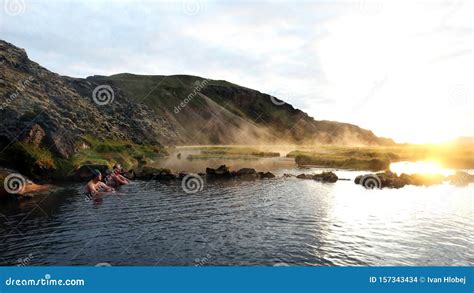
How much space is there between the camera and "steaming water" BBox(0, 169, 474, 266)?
84.4 feet

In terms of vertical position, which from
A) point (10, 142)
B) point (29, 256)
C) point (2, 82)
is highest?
point (2, 82)

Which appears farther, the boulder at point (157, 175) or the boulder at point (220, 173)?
the boulder at point (220, 173)

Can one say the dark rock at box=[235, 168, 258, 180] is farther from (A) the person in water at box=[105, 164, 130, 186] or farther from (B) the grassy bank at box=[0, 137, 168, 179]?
(B) the grassy bank at box=[0, 137, 168, 179]

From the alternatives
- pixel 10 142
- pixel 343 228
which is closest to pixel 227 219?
pixel 343 228

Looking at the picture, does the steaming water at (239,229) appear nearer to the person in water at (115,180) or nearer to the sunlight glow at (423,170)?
the person in water at (115,180)

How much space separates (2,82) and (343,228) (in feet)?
324

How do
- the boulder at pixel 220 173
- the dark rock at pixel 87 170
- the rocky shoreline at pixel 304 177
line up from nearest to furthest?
1. the rocky shoreline at pixel 304 177
2. the dark rock at pixel 87 170
3. the boulder at pixel 220 173

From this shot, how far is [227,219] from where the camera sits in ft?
120

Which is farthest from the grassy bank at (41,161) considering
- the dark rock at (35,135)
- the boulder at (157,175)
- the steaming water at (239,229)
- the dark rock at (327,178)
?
the dark rock at (327,178)

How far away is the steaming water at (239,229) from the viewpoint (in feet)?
84.4

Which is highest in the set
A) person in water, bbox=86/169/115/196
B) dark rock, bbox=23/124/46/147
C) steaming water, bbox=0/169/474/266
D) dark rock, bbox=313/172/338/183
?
dark rock, bbox=23/124/46/147

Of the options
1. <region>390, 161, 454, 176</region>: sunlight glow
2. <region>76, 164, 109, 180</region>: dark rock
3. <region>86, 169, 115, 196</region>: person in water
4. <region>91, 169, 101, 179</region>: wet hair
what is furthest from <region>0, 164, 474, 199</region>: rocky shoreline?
<region>390, 161, 454, 176</region>: sunlight glow

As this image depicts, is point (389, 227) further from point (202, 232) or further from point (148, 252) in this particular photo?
point (148, 252)

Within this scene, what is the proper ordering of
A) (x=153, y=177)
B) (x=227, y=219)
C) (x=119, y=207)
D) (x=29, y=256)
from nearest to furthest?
(x=29, y=256) < (x=227, y=219) < (x=119, y=207) < (x=153, y=177)
